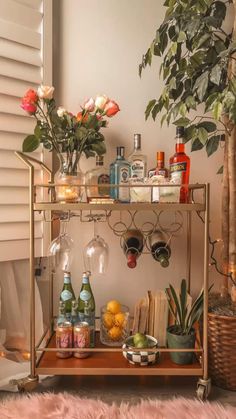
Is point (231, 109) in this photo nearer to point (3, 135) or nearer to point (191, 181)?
point (191, 181)

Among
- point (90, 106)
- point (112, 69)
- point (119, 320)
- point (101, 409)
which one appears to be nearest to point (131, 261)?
point (119, 320)

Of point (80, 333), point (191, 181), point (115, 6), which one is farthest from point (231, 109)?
point (80, 333)

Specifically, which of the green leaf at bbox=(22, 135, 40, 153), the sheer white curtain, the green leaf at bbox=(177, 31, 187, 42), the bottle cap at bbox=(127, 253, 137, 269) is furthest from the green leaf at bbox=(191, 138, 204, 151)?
the sheer white curtain

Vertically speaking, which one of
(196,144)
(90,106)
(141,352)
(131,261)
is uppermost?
(90,106)

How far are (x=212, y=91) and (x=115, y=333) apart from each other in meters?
0.92

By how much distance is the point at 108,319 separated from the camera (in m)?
1.26

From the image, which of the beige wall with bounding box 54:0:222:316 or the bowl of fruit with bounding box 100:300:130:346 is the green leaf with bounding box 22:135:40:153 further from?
the bowl of fruit with bounding box 100:300:130:346

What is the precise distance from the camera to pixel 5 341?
4.33ft

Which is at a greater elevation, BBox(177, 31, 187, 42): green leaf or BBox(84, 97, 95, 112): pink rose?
BBox(177, 31, 187, 42): green leaf

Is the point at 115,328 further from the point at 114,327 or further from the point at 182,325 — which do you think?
the point at 182,325

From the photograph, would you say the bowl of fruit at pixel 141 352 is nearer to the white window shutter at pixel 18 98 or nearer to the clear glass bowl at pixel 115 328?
the clear glass bowl at pixel 115 328

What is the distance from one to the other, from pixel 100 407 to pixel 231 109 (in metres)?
0.98

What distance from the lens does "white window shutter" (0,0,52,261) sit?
49.6 inches

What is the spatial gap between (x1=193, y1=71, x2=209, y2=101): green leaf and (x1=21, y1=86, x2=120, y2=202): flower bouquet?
289mm
